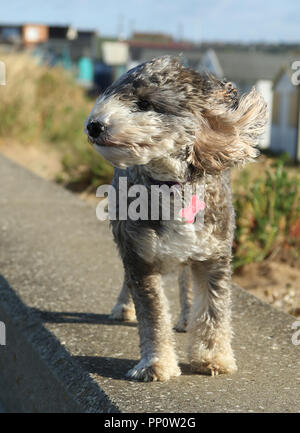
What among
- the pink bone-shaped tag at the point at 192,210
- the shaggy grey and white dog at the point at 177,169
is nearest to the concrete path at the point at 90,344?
the shaggy grey and white dog at the point at 177,169

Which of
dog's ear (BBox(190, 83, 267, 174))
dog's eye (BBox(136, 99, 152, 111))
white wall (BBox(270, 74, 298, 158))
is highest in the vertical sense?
dog's eye (BBox(136, 99, 152, 111))

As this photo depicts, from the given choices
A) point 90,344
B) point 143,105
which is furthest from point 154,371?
point 143,105

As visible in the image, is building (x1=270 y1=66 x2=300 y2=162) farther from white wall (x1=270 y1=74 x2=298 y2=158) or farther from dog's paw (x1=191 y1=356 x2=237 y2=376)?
dog's paw (x1=191 y1=356 x2=237 y2=376)

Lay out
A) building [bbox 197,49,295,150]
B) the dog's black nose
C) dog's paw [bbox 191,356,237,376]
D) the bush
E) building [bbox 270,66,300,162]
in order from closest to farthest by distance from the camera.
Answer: the dog's black nose → dog's paw [bbox 191,356,237,376] → the bush → building [bbox 270,66,300,162] → building [bbox 197,49,295,150]

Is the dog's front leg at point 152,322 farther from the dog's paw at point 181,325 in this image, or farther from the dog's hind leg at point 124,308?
the dog's hind leg at point 124,308

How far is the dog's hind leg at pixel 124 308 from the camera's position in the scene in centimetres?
442

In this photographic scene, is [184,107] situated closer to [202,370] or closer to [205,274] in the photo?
[205,274]

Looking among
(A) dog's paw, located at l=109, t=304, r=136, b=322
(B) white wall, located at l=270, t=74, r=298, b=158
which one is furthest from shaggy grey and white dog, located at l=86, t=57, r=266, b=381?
(B) white wall, located at l=270, t=74, r=298, b=158

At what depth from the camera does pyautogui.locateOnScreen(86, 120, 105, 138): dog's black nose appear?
2723mm

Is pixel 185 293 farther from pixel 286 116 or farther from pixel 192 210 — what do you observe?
pixel 286 116

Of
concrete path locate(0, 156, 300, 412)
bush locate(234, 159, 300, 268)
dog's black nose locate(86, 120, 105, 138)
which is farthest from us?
bush locate(234, 159, 300, 268)

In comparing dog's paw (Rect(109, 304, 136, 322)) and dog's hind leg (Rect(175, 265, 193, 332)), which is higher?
dog's hind leg (Rect(175, 265, 193, 332))

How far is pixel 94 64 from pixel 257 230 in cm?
5805

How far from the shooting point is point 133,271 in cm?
337
